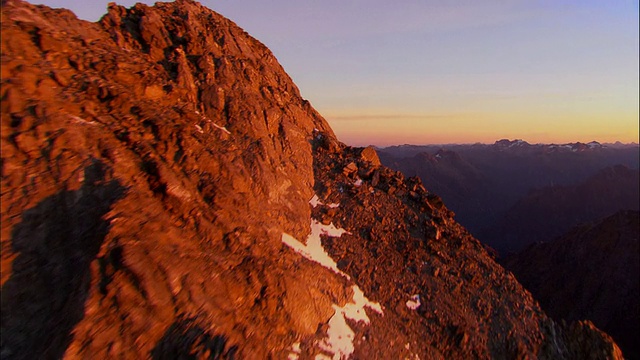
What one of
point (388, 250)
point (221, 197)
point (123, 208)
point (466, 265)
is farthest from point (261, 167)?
point (466, 265)

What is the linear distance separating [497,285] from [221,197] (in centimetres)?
2087

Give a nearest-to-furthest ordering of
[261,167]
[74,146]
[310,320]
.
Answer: [74,146]
[310,320]
[261,167]

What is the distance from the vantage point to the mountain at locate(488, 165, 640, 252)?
514ft

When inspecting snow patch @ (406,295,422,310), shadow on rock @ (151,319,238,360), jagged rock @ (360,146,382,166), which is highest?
jagged rock @ (360,146,382,166)

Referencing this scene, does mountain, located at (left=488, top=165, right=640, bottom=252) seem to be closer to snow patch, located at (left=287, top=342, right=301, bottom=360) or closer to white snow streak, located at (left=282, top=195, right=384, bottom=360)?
white snow streak, located at (left=282, top=195, right=384, bottom=360)

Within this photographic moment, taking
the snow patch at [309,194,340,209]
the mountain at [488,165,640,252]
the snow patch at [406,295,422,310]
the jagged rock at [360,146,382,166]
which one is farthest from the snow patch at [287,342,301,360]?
the mountain at [488,165,640,252]

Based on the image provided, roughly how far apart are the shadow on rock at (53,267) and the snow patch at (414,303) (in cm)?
1707

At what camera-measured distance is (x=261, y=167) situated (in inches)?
845

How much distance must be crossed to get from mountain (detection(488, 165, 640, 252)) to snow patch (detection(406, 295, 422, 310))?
154 meters

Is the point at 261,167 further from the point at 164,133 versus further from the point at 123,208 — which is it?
the point at 123,208

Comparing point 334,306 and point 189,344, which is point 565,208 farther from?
point 189,344

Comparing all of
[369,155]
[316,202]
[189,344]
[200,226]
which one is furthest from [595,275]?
[189,344]

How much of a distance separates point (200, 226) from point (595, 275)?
85133mm

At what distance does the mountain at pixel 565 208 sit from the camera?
157 metres
